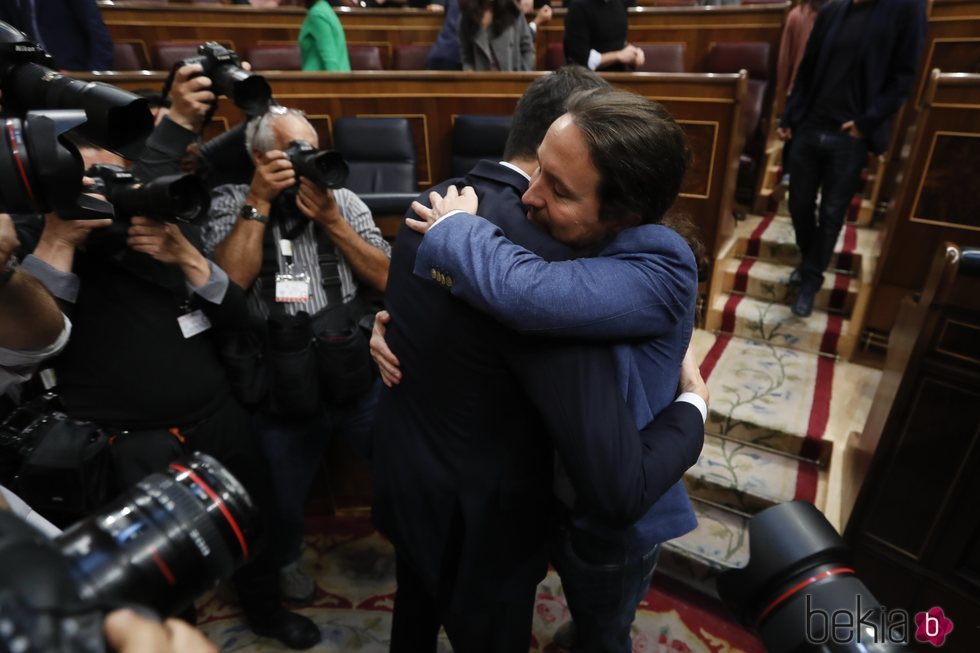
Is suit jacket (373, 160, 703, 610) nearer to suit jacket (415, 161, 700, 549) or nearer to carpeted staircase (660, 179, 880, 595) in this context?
suit jacket (415, 161, 700, 549)

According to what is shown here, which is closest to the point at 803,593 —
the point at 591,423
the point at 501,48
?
the point at 591,423

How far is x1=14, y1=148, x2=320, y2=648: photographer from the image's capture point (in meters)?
1.00

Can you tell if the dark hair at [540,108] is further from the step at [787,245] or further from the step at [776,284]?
the step at [787,245]

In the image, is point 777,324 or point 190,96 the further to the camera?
point 777,324

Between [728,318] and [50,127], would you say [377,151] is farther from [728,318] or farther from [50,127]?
[50,127]

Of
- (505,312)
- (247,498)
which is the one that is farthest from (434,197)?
(247,498)

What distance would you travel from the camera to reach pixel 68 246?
937mm

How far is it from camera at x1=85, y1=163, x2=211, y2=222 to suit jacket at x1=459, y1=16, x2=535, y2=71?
212cm

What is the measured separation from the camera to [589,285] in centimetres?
60

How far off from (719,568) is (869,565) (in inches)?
14.3

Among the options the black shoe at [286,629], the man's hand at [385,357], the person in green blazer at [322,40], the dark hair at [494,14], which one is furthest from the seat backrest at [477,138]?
the black shoe at [286,629]

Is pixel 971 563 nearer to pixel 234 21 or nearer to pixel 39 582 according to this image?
pixel 39 582

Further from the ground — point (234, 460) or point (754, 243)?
point (234, 460)

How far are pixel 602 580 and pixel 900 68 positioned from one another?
2.15m
